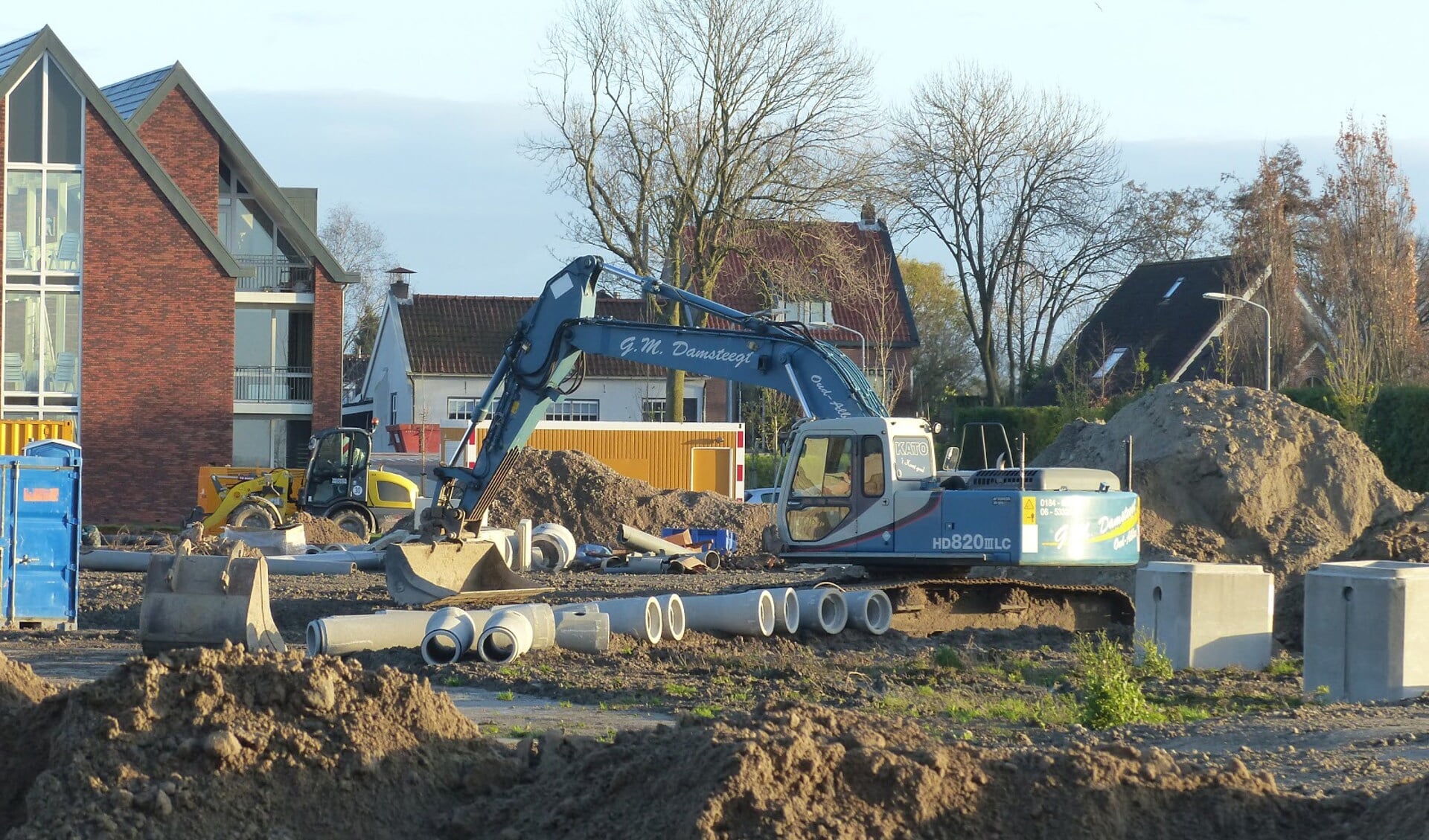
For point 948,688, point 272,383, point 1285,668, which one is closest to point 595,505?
point 272,383

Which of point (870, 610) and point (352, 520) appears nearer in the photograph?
point (870, 610)

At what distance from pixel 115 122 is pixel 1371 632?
34745mm

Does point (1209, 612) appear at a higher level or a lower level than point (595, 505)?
higher

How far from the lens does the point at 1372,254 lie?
45.2m

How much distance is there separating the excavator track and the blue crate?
12.1 m

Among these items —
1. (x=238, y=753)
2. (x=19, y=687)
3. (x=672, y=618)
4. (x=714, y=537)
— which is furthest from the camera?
(x=714, y=537)

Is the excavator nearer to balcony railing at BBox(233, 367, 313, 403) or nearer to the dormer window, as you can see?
balcony railing at BBox(233, 367, 313, 403)

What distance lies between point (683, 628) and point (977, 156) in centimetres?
4395

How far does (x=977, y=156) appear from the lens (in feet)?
186

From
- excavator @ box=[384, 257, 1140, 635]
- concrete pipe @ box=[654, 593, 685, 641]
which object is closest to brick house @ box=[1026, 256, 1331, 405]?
excavator @ box=[384, 257, 1140, 635]

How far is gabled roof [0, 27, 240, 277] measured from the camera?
3872 cm

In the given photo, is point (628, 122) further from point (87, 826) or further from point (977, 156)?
point (87, 826)

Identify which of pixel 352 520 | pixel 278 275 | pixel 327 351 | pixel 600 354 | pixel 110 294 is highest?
pixel 278 275

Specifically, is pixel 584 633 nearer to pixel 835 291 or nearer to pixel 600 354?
pixel 600 354
